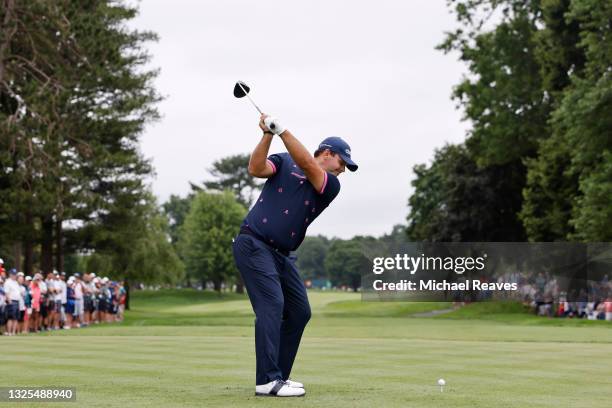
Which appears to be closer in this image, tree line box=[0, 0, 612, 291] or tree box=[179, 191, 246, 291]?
tree line box=[0, 0, 612, 291]

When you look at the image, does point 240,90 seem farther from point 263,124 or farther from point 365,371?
point 365,371

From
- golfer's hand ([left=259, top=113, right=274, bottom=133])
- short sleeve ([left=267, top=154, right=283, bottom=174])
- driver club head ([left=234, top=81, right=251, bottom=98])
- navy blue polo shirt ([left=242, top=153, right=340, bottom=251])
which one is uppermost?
driver club head ([left=234, top=81, right=251, bottom=98])

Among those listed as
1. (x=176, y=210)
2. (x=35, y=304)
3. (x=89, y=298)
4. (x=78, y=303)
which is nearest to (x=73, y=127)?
(x=89, y=298)

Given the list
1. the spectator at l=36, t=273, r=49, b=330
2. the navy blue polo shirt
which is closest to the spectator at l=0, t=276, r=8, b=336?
the spectator at l=36, t=273, r=49, b=330

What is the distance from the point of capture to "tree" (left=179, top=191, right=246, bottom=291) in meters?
126

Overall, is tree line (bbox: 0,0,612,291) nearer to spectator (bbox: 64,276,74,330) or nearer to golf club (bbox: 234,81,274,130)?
spectator (bbox: 64,276,74,330)

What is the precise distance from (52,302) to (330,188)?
29.0 m

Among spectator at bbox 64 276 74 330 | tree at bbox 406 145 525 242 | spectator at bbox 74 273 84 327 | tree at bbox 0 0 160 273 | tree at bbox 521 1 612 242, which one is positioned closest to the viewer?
spectator at bbox 64 276 74 330

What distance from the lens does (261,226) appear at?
9266 millimetres

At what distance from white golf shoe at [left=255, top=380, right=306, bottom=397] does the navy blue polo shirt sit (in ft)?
4.14

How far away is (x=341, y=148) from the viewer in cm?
936

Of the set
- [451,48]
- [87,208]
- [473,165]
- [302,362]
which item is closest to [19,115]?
[87,208]

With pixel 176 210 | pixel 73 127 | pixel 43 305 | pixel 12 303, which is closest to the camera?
pixel 12 303

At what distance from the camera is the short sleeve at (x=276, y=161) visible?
9.08 meters
